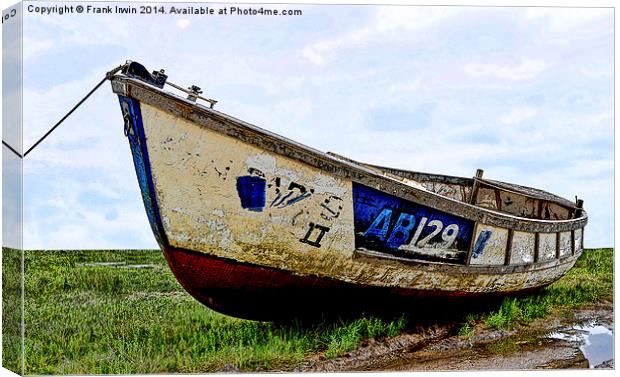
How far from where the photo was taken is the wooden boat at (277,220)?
6.83 metres

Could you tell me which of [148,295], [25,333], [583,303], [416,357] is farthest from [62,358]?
[583,303]

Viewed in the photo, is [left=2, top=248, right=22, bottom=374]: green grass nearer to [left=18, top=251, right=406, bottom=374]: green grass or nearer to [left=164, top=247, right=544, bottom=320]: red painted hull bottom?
[left=18, top=251, right=406, bottom=374]: green grass

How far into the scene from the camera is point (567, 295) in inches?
361

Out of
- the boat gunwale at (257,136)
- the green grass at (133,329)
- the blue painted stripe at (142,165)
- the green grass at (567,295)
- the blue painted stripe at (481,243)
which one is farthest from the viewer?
the green grass at (567,295)

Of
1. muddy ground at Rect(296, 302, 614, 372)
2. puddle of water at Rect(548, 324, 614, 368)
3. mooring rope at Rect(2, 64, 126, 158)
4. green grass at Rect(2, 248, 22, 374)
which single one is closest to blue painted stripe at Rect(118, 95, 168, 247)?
mooring rope at Rect(2, 64, 126, 158)

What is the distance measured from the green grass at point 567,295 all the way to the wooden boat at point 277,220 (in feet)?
2.02

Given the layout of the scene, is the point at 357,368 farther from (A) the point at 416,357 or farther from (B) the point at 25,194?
(B) the point at 25,194

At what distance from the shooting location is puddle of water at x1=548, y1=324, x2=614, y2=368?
826cm

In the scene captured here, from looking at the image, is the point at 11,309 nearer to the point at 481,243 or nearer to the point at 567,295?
the point at 481,243

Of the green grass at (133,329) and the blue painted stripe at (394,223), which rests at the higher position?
the blue painted stripe at (394,223)

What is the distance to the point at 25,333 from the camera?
7.13 m

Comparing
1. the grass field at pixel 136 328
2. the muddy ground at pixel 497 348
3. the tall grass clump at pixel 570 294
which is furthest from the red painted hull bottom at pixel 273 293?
the tall grass clump at pixel 570 294

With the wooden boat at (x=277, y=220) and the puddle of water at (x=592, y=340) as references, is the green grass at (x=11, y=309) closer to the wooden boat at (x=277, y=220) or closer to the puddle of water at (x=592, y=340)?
the wooden boat at (x=277, y=220)

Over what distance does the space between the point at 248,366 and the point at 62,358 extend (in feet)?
4.85
